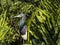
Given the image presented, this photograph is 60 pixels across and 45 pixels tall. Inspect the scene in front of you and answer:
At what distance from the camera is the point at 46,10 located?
175 cm

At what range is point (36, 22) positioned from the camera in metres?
1.73

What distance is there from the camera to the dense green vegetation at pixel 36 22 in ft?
5.61

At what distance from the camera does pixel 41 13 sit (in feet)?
5.57

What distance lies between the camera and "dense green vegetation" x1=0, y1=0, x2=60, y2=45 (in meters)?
1.71

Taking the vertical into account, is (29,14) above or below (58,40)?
above

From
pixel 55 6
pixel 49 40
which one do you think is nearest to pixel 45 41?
pixel 49 40

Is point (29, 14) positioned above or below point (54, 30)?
above

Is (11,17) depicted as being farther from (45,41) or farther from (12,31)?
(45,41)

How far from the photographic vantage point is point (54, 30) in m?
1.78

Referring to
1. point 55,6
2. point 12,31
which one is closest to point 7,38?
point 12,31

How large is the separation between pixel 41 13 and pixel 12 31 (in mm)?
266

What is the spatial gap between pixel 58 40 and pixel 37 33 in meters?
0.17

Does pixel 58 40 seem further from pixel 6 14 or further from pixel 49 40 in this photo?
pixel 6 14

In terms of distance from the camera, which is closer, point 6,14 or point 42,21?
point 42,21
